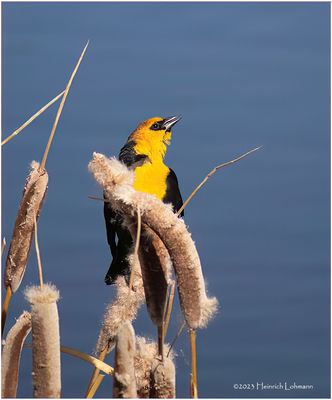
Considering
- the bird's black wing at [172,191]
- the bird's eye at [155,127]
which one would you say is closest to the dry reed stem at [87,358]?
the bird's black wing at [172,191]

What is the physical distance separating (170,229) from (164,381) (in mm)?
296

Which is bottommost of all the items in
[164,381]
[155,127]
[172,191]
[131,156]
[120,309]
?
[164,381]

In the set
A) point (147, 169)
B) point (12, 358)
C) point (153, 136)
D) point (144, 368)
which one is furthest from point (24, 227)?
point (153, 136)

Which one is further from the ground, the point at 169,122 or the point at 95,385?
the point at 169,122

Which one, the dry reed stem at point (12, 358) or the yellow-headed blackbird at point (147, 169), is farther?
the yellow-headed blackbird at point (147, 169)

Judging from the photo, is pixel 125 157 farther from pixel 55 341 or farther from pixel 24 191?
pixel 55 341

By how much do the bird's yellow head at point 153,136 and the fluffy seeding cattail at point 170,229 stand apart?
178 cm

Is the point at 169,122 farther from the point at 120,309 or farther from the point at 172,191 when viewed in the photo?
the point at 120,309

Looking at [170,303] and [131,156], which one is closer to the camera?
[170,303]

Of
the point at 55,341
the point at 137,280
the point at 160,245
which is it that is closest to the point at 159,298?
the point at 160,245

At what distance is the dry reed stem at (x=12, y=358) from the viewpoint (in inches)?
53.1

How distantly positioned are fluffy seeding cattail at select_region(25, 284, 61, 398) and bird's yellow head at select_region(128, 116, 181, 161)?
1.87 meters

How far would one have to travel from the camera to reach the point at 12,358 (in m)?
1.35

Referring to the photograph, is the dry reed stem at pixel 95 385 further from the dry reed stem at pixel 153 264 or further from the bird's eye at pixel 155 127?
the bird's eye at pixel 155 127
